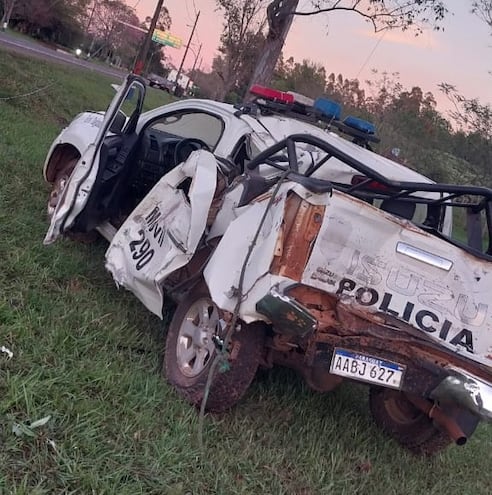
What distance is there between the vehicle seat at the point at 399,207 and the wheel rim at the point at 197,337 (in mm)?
1358

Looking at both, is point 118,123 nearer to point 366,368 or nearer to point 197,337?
point 197,337

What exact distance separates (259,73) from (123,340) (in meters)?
9.54

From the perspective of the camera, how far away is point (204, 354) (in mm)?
3883

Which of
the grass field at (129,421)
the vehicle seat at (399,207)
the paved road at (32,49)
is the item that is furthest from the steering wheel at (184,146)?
the paved road at (32,49)

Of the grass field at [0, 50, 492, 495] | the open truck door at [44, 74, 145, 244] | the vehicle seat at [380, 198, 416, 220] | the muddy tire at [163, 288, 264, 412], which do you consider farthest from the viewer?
the open truck door at [44, 74, 145, 244]

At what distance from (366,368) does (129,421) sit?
116cm

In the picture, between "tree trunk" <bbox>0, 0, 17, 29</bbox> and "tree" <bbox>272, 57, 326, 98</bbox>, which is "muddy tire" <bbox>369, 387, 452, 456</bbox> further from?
"tree trunk" <bbox>0, 0, 17, 29</bbox>

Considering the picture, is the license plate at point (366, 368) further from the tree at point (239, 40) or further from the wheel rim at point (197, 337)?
the tree at point (239, 40)

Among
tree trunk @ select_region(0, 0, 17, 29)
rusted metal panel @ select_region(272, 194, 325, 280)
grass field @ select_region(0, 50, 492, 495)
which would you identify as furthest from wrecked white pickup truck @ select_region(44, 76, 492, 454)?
tree trunk @ select_region(0, 0, 17, 29)

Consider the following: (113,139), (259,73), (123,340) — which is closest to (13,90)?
(259,73)

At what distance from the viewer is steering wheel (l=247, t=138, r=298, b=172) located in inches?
154

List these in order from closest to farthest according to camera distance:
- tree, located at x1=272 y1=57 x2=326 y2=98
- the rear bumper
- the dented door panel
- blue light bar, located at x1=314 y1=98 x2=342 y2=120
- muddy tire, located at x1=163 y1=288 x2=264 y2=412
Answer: the rear bumper, muddy tire, located at x1=163 y1=288 x2=264 y2=412, the dented door panel, blue light bar, located at x1=314 y1=98 x2=342 y2=120, tree, located at x1=272 y1=57 x2=326 y2=98

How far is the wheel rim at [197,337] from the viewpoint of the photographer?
3.84 m

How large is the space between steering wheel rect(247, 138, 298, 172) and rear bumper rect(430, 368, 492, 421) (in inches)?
51.4
